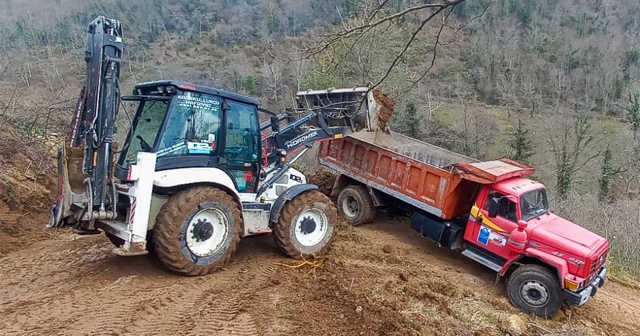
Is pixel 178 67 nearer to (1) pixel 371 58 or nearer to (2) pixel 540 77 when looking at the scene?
(1) pixel 371 58

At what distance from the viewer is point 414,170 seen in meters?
9.06

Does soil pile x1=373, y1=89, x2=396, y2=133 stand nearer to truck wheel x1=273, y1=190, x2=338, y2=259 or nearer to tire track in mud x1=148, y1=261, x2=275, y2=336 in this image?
Answer: truck wheel x1=273, y1=190, x2=338, y2=259

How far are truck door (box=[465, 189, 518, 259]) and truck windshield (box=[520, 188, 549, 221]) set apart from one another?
0.17 m

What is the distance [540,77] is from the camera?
1916 inches

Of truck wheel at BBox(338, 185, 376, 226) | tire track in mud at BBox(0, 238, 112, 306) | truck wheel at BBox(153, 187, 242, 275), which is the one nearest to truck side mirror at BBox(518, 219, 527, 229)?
truck wheel at BBox(338, 185, 376, 226)

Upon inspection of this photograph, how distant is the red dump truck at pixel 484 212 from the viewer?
7090 mm

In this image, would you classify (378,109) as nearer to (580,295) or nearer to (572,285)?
(572,285)

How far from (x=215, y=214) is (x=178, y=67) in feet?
161

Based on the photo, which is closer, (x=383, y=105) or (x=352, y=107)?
(x=352, y=107)

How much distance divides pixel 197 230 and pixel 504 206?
4.88m

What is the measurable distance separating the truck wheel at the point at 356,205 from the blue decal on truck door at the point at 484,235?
2.54m

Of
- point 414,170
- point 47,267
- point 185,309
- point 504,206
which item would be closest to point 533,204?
point 504,206

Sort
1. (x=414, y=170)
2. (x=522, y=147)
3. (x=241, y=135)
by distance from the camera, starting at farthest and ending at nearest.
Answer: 1. (x=522, y=147)
2. (x=414, y=170)
3. (x=241, y=135)

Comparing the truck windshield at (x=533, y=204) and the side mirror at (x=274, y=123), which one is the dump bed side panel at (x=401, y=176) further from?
the side mirror at (x=274, y=123)
